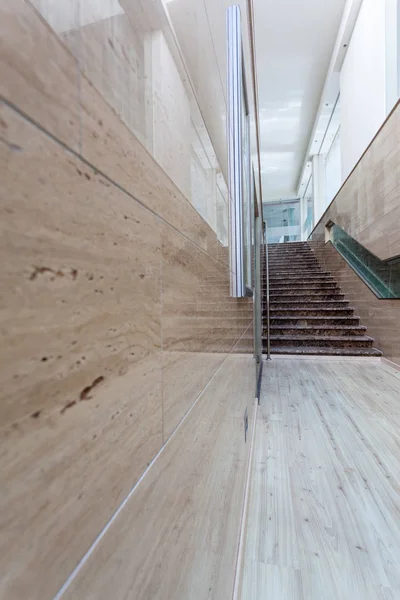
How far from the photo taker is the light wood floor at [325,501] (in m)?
0.82

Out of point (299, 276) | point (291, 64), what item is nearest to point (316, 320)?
point (299, 276)

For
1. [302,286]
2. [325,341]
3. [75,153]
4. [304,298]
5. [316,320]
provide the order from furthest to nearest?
[302,286] → [304,298] → [316,320] → [325,341] → [75,153]

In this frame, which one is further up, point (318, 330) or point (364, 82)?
point (364, 82)

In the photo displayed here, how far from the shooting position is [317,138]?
24.3 feet

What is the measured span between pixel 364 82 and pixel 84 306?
5.27m

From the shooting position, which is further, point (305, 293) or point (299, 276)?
point (299, 276)

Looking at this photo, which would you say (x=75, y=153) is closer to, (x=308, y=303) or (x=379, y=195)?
(x=379, y=195)

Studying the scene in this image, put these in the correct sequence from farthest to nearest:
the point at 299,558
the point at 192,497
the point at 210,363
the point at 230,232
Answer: the point at 230,232 → the point at 299,558 → the point at 210,363 → the point at 192,497

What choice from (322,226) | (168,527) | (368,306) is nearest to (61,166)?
(168,527)

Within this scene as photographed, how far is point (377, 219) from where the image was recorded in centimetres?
346

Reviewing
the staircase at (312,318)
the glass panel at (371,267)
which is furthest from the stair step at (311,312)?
the glass panel at (371,267)

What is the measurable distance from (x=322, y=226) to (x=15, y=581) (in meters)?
6.96

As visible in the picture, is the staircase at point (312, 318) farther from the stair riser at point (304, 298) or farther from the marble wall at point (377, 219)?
the marble wall at point (377, 219)

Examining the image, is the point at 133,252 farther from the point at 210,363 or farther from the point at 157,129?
the point at 210,363
